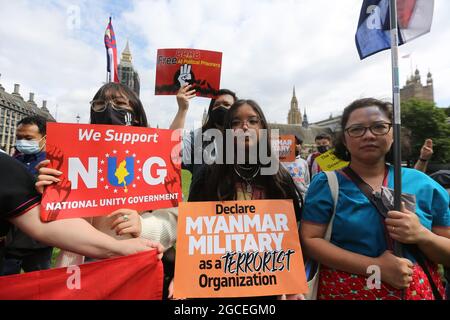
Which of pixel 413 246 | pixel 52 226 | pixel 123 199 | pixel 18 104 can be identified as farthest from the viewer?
pixel 18 104

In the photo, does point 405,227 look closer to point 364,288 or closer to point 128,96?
point 364,288

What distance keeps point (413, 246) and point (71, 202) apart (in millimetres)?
2253

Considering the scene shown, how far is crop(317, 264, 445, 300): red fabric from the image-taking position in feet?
5.52

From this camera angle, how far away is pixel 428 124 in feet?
120

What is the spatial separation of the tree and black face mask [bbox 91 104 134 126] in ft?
135

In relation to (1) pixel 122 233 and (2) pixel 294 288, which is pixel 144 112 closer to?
(1) pixel 122 233

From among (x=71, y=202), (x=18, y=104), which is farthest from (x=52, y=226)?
(x=18, y=104)

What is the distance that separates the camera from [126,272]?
5.82ft

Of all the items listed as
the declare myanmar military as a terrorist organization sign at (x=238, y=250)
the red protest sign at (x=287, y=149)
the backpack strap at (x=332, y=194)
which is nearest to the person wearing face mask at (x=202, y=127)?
the declare myanmar military as a terrorist organization sign at (x=238, y=250)

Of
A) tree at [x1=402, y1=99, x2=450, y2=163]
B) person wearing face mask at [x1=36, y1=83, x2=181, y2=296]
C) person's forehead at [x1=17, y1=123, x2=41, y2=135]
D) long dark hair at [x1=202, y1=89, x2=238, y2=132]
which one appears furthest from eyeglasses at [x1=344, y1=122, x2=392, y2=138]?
tree at [x1=402, y1=99, x2=450, y2=163]

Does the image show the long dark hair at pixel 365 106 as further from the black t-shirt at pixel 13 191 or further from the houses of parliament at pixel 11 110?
the houses of parliament at pixel 11 110

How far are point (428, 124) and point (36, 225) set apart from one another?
45.9m

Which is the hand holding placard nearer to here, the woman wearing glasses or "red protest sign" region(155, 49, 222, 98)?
"red protest sign" region(155, 49, 222, 98)

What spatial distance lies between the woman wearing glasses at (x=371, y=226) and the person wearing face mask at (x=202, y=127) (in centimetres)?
135
